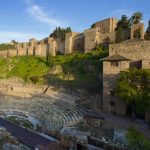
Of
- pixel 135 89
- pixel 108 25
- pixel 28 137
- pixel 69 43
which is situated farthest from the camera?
pixel 69 43

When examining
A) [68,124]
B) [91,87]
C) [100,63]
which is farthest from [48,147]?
[100,63]

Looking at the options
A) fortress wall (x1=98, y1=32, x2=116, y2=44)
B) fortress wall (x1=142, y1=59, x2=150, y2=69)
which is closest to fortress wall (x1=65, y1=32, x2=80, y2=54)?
fortress wall (x1=98, y1=32, x2=116, y2=44)

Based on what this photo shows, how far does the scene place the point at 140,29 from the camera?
3528 cm

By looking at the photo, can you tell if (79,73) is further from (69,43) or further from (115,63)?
(69,43)

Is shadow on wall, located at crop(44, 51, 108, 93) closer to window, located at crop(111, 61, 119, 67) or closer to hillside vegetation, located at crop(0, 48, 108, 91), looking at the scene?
hillside vegetation, located at crop(0, 48, 108, 91)

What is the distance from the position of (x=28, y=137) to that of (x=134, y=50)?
14.4 meters

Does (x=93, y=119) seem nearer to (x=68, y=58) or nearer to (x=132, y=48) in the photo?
(x=132, y=48)

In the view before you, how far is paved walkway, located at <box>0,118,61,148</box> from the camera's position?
63.4 feet

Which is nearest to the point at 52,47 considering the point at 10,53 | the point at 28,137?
the point at 10,53

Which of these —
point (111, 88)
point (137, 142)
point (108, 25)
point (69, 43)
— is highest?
point (108, 25)

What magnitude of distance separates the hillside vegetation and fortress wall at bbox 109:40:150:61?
16.2 ft

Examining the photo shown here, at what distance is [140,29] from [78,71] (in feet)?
33.6

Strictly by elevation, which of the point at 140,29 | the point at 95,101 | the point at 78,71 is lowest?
the point at 95,101

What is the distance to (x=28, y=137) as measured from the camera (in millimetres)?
20625
